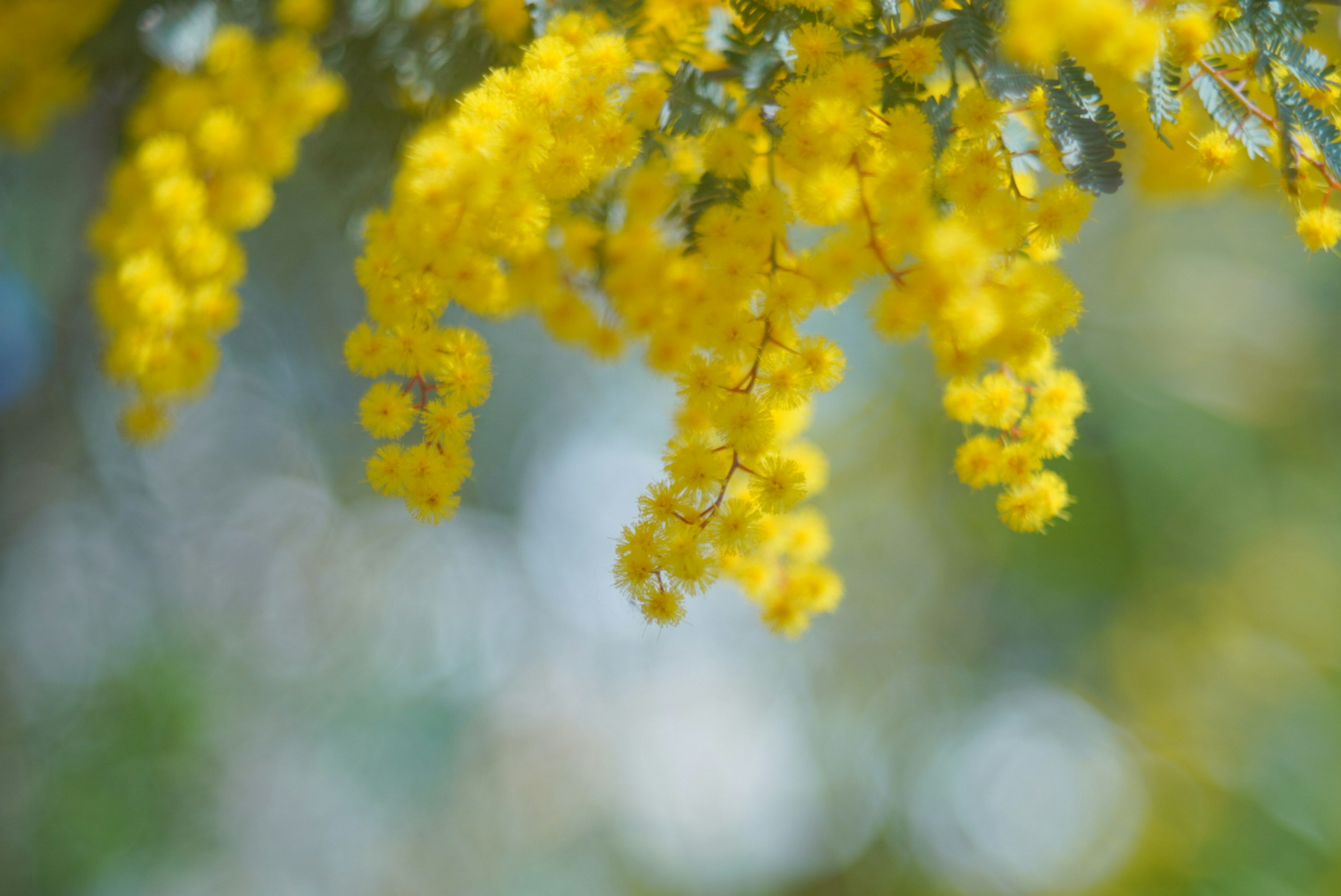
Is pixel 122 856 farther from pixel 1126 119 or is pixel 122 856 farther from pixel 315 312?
pixel 1126 119

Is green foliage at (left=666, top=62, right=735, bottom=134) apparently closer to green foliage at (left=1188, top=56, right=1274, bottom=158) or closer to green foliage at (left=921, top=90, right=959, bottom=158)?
green foliage at (left=921, top=90, right=959, bottom=158)

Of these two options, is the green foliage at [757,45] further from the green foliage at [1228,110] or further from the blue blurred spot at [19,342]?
the blue blurred spot at [19,342]

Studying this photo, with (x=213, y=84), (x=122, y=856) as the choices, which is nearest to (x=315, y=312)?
(x=122, y=856)

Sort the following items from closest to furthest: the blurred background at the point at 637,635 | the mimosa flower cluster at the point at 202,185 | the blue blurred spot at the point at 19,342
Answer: the mimosa flower cluster at the point at 202,185
the blue blurred spot at the point at 19,342
the blurred background at the point at 637,635

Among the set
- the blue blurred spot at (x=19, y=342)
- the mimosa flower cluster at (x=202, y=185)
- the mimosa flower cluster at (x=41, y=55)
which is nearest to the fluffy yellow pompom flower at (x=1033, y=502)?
the mimosa flower cluster at (x=202, y=185)

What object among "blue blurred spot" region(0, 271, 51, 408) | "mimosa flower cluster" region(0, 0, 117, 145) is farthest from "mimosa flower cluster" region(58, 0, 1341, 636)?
"blue blurred spot" region(0, 271, 51, 408)
